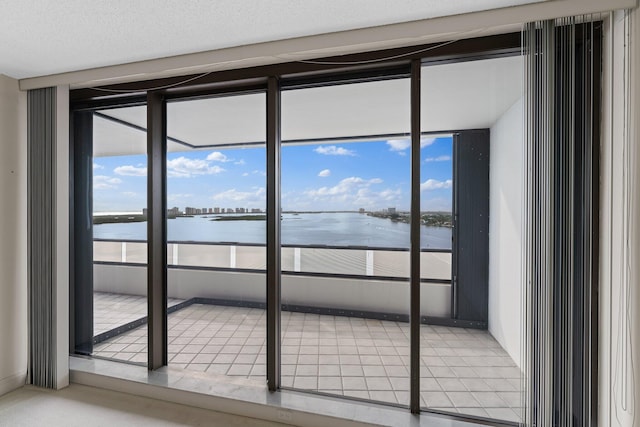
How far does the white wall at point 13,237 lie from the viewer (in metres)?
2.53

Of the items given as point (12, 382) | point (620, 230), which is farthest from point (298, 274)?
point (12, 382)

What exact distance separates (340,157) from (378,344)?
142 centimetres

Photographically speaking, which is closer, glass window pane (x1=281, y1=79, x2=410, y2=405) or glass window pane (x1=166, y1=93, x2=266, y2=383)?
glass window pane (x1=281, y1=79, x2=410, y2=405)

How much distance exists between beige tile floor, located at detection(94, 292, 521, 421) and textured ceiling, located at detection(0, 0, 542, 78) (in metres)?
1.93

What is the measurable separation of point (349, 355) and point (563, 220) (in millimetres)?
1645

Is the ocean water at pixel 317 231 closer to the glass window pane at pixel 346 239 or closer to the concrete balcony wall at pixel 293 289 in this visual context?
the glass window pane at pixel 346 239

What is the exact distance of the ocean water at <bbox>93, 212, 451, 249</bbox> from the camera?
230 centimetres

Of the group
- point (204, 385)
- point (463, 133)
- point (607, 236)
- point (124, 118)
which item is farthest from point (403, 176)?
point (124, 118)

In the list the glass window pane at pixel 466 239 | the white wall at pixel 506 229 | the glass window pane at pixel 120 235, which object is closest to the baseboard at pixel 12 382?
the glass window pane at pixel 120 235

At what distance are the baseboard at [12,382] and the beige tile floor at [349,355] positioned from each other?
49cm

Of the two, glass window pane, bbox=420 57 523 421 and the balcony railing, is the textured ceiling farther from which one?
the balcony railing

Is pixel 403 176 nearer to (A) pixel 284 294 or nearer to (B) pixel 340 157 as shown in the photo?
(B) pixel 340 157

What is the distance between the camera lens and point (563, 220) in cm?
175

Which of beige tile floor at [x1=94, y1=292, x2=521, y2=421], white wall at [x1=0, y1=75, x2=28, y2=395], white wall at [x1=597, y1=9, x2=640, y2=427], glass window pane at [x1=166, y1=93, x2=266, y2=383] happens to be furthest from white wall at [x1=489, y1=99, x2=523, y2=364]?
white wall at [x1=0, y1=75, x2=28, y2=395]
